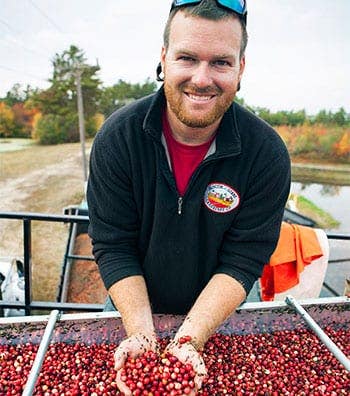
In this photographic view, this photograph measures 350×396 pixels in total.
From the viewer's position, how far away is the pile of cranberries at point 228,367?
192 centimetres

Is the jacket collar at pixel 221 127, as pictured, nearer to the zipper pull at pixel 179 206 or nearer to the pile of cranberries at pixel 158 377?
the zipper pull at pixel 179 206

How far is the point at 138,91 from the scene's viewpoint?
138ft

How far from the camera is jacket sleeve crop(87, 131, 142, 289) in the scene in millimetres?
1910

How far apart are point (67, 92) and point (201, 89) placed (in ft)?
122

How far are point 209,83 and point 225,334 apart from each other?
4.90 feet

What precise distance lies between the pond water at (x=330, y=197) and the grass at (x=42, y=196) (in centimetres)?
1764

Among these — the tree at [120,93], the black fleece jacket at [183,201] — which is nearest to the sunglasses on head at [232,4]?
the black fleece jacket at [183,201]

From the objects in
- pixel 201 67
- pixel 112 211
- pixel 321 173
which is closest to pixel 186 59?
pixel 201 67

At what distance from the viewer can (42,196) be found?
30.6 meters

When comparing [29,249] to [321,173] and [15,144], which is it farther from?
[15,144]

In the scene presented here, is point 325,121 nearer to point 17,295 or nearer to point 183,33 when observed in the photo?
point 17,295

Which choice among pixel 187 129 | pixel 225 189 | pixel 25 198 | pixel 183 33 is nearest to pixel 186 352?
pixel 225 189

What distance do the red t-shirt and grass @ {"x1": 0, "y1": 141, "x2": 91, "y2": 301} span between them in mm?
10405

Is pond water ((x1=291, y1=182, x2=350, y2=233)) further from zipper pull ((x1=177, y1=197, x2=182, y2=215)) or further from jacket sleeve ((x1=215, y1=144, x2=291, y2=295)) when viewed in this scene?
zipper pull ((x1=177, y1=197, x2=182, y2=215))
